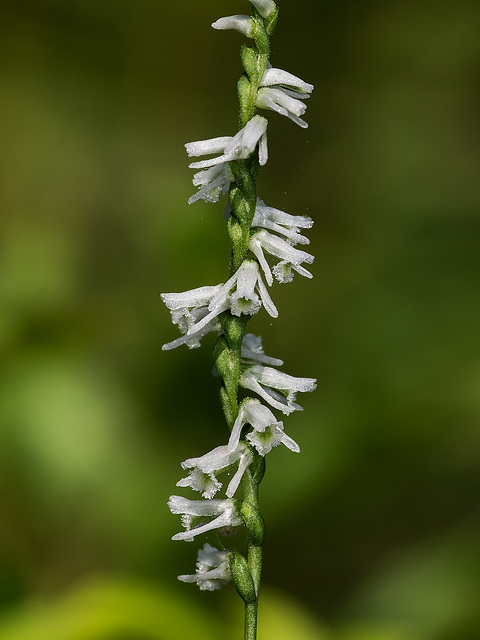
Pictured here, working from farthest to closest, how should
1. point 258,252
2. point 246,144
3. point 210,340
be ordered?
point 210,340 < point 258,252 < point 246,144

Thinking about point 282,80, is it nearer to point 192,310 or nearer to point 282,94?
point 282,94

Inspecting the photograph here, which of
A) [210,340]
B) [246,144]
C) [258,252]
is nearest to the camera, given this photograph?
[246,144]

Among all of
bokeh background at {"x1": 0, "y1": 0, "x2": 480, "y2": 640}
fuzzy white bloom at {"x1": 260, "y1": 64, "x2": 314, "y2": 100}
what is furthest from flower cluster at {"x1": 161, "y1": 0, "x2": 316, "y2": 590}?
bokeh background at {"x1": 0, "y1": 0, "x2": 480, "y2": 640}

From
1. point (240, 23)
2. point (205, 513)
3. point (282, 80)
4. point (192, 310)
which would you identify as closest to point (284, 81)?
point (282, 80)

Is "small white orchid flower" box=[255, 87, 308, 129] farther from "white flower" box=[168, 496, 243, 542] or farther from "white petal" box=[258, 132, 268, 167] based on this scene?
"white flower" box=[168, 496, 243, 542]

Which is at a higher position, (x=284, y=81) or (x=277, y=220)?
(x=284, y=81)
